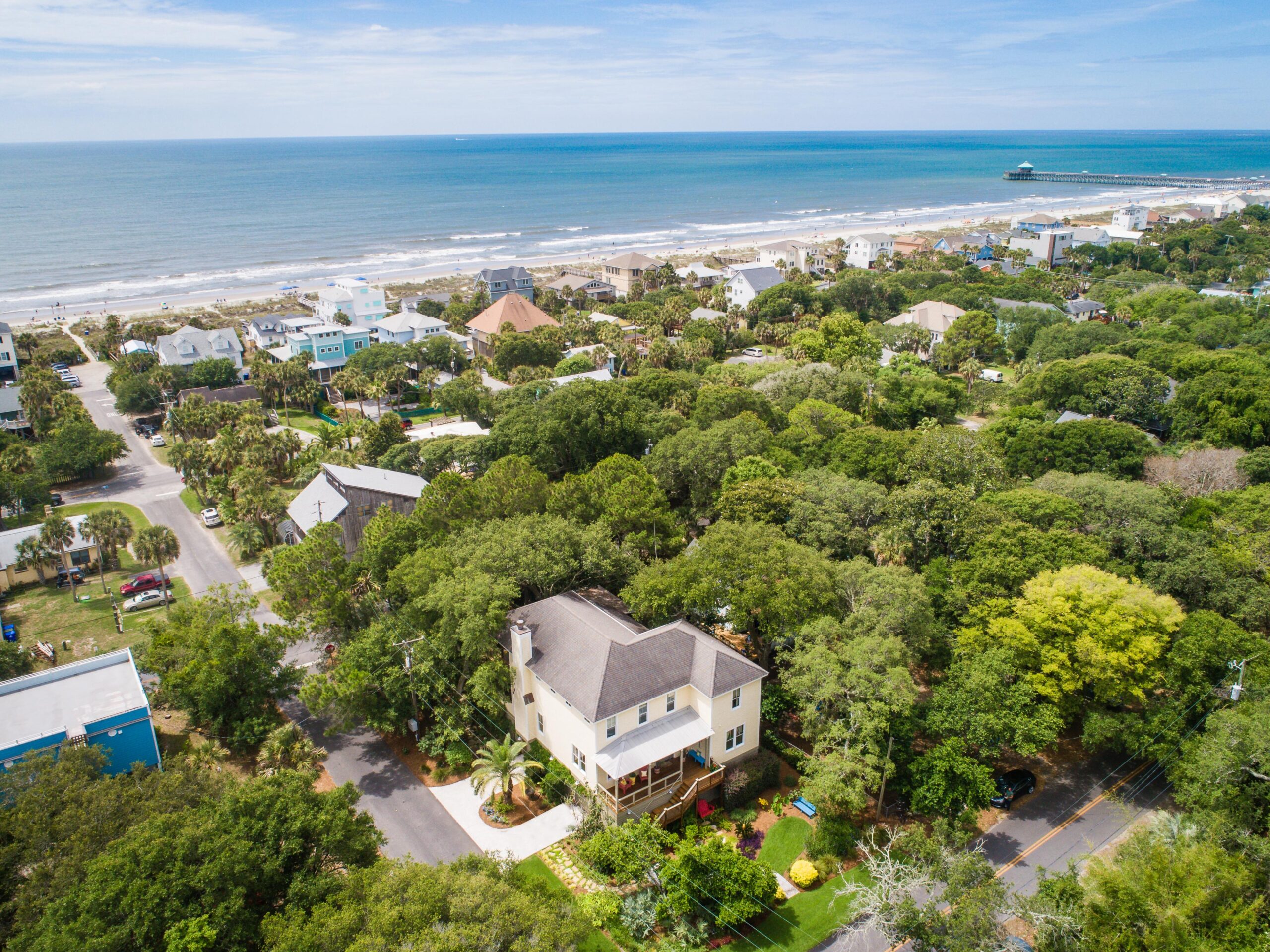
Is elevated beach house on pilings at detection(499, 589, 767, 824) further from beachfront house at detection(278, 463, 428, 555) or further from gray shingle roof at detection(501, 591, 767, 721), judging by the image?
beachfront house at detection(278, 463, 428, 555)

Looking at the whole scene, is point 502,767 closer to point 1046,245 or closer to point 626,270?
point 626,270

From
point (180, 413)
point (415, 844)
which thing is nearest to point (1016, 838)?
point (415, 844)

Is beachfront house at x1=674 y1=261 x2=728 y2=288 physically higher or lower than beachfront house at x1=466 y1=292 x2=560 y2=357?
higher

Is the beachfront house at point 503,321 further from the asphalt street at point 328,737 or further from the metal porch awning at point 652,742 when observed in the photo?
the metal porch awning at point 652,742

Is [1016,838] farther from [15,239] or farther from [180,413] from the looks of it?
[15,239]

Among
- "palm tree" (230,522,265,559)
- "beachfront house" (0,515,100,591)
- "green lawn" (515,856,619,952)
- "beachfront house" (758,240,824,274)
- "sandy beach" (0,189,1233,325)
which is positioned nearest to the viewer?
"green lawn" (515,856,619,952)

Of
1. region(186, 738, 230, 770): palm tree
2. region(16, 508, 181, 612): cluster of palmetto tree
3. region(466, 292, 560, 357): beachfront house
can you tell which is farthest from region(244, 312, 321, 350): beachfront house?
region(186, 738, 230, 770): palm tree
